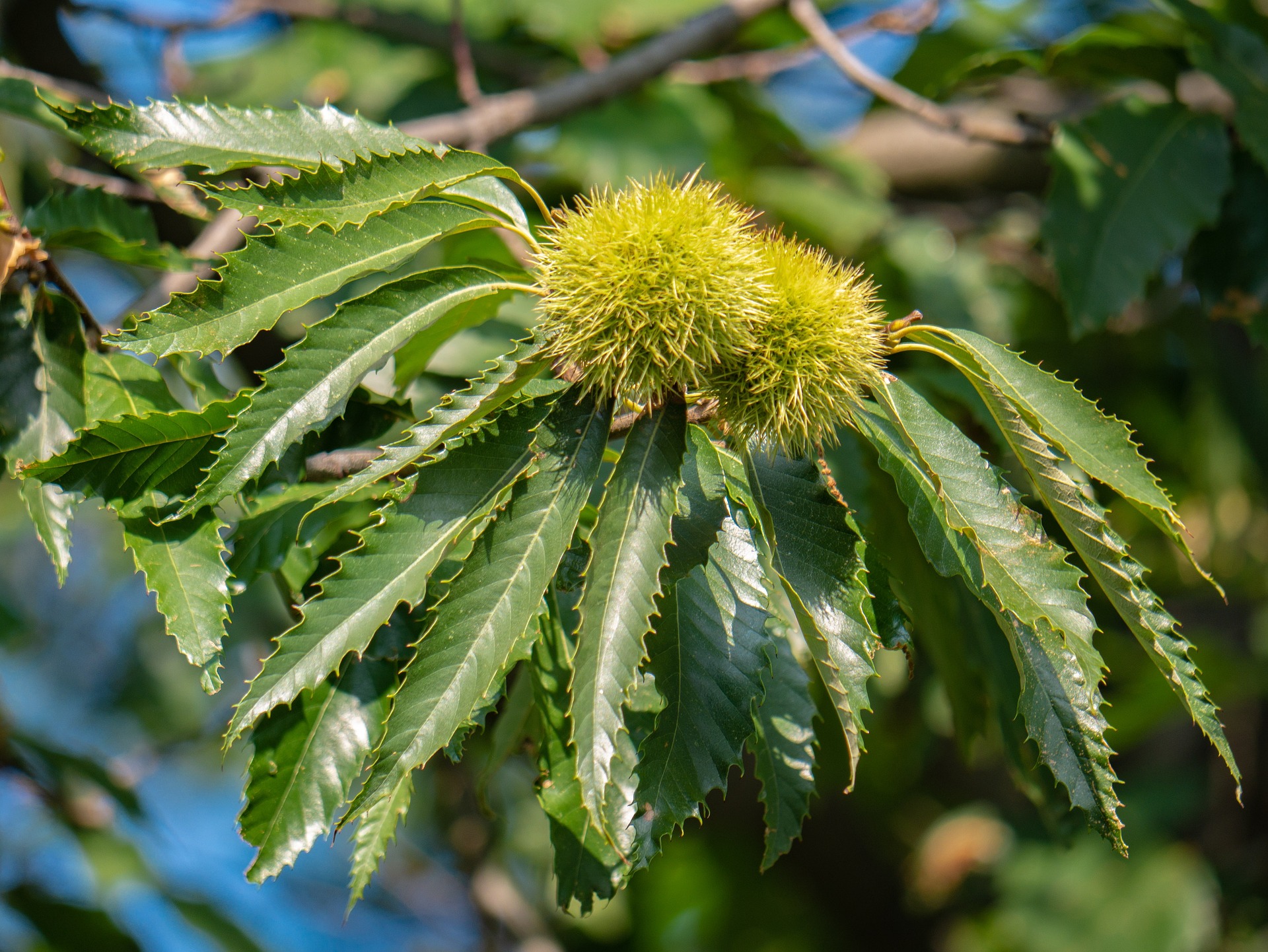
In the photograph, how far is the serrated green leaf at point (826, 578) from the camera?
883mm

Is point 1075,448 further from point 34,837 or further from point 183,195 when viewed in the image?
point 34,837

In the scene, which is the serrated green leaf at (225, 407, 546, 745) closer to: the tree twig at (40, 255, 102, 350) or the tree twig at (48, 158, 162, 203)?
the tree twig at (40, 255, 102, 350)

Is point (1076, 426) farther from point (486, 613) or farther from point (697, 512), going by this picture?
point (486, 613)

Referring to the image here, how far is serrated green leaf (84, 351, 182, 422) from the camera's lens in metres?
1.09

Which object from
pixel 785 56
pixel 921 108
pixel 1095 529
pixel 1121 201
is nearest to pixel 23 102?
pixel 1095 529

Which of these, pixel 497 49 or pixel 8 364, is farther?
pixel 497 49

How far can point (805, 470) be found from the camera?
0.98m

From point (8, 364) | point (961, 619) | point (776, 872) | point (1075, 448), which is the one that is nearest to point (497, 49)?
point (8, 364)

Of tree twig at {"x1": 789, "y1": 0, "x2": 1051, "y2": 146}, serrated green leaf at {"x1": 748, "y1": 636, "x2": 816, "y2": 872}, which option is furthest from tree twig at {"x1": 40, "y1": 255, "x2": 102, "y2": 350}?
tree twig at {"x1": 789, "y1": 0, "x2": 1051, "y2": 146}

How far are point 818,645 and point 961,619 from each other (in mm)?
524

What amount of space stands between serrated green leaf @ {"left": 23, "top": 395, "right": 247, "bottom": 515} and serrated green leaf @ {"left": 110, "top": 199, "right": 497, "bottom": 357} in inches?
4.3

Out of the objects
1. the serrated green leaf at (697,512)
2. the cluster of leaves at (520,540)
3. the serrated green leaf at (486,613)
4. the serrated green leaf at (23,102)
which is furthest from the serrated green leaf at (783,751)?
the serrated green leaf at (23,102)

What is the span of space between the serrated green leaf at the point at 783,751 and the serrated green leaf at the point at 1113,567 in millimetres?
315

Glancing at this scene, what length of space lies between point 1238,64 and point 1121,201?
35 cm
